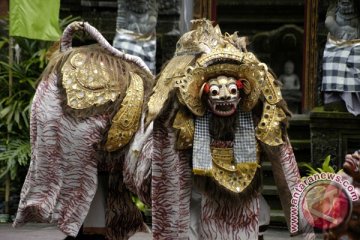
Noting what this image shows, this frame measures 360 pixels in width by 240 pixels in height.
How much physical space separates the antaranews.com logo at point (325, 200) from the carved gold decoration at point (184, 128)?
1.15 meters

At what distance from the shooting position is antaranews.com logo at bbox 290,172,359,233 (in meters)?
4.84

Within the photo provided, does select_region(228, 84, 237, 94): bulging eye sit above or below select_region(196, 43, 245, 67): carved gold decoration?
below

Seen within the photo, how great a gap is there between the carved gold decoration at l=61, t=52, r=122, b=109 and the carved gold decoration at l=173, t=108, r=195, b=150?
58.1 inches

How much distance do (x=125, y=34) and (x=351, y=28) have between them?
104 inches

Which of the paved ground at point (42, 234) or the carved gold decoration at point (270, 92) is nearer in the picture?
the carved gold decoration at point (270, 92)

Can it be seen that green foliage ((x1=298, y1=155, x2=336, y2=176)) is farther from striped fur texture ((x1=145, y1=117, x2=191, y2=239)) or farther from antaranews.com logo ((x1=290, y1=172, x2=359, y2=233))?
antaranews.com logo ((x1=290, y1=172, x2=359, y2=233))

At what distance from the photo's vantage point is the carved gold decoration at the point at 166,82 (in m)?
6.38

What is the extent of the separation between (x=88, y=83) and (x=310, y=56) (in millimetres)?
4976

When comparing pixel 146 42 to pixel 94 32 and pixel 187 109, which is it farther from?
pixel 187 109

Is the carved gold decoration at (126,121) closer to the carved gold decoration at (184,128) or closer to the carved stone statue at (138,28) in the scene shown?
the carved gold decoration at (184,128)

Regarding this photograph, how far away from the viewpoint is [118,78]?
779 cm

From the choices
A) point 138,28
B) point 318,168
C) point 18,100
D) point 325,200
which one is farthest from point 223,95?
point 18,100

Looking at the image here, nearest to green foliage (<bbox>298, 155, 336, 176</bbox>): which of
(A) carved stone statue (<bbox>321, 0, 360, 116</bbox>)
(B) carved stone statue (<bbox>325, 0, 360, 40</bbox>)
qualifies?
(A) carved stone statue (<bbox>321, 0, 360, 116</bbox>)

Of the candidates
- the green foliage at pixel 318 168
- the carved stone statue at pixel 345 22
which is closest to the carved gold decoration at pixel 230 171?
the green foliage at pixel 318 168
